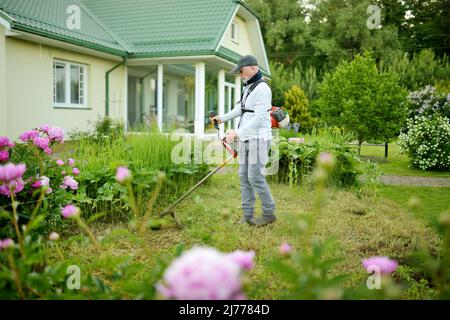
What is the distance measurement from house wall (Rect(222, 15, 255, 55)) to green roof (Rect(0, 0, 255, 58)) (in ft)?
4.71

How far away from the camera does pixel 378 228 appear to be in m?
4.47

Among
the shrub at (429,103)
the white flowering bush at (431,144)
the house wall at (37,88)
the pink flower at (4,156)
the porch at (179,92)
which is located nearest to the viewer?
the pink flower at (4,156)

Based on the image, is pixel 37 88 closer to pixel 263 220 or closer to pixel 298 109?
pixel 263 220

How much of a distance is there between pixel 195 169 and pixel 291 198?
1483mm

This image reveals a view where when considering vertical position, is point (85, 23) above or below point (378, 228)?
above

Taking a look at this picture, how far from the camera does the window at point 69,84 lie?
1112 cm

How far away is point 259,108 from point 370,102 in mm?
7274

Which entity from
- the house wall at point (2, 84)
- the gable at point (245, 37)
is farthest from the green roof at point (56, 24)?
the gable at point (245, 37)

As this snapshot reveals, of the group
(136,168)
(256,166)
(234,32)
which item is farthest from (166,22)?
(256,166)

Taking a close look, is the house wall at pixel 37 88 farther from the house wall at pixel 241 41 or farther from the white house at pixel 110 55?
the house wall at pixel 241 41

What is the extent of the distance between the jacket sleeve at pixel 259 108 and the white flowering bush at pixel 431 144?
6465 mm

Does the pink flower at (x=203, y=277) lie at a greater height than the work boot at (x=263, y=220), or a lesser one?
greater
